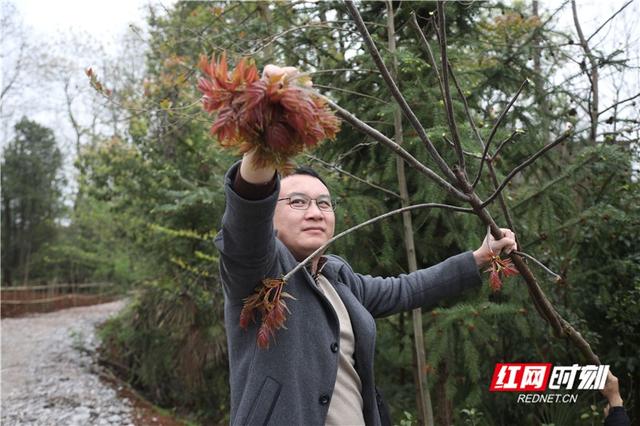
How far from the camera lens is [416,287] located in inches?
84.0

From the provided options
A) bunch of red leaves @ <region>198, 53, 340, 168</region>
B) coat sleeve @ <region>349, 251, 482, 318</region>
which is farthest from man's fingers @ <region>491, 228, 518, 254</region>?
bunch of red leaves @ <region>198, 53, 340, 168</region>

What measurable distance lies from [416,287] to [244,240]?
1.08m

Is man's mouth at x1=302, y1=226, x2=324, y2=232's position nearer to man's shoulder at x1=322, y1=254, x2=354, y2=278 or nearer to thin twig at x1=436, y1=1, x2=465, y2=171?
man's shoulder at x1=322, y1=254, x2=354, y2=278

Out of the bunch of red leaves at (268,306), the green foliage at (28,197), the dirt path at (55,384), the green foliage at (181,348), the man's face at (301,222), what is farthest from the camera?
the green foliage at (28,197)

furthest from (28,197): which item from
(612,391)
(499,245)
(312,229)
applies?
(612,391)

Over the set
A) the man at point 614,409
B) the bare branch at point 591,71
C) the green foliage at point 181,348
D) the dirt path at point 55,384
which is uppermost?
the bare branch at point 591,71

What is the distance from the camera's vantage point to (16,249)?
20.6 meters

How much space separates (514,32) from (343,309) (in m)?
3.85

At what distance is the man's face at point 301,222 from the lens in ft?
5.79

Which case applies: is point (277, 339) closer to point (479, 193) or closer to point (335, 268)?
point (335, 268)

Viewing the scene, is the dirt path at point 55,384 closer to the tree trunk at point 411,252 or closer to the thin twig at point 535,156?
the tree trunk at point 411,252

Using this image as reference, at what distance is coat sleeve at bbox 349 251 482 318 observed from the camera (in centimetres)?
208

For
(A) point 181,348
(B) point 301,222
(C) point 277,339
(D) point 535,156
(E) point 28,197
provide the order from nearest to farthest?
(D) point 535,156 → (C) point 277,339 → (B) point 301,222 → (A) point 181,348 → (E) point 28,197

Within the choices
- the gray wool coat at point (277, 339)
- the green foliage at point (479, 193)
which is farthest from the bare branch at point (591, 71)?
the gray wool coat at point (277, 339)
